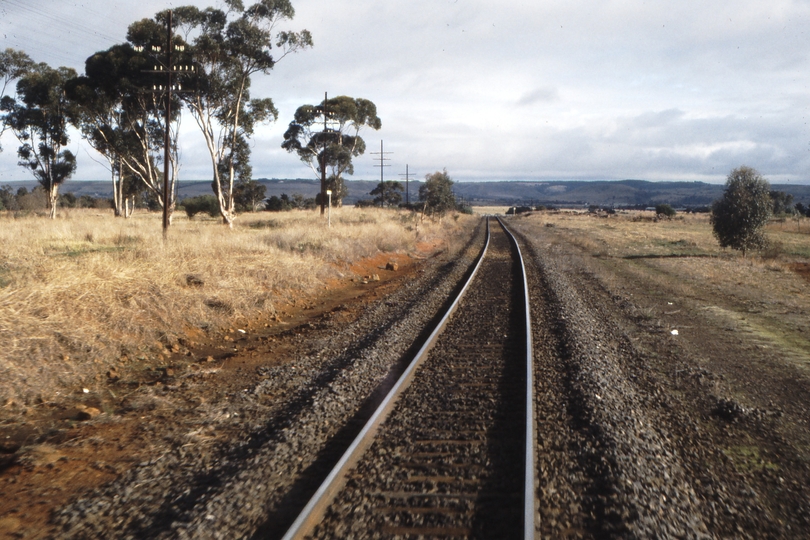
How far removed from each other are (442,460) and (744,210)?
23.4 m

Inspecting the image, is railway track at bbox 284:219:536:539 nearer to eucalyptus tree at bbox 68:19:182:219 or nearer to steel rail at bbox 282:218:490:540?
steel rail at bbox 282:218:490:540

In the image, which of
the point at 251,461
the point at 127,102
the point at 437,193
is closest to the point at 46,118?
the point at 127,102

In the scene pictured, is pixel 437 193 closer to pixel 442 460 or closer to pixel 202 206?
pixel 202 206

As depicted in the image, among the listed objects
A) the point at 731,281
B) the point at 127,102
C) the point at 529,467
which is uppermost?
the point at 127,102

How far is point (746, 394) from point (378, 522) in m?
5.25

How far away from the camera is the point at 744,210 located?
23.8 meters

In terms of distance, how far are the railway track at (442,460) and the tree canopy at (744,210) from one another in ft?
64.8

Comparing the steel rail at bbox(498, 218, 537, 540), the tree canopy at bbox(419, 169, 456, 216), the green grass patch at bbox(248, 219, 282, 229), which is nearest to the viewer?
the steel rail at bbox(498, 218, 537, 540)

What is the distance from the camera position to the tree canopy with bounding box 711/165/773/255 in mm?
23750

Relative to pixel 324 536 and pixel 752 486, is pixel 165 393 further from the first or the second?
pixel 752 486

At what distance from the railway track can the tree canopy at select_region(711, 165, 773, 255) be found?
19743 millimetres

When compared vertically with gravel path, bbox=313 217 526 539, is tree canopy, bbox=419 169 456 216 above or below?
above

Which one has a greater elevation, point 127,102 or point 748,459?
point 127,102

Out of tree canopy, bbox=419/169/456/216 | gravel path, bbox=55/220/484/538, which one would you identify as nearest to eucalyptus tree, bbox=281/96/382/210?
tree canopy, bbox=419/169/456/216
